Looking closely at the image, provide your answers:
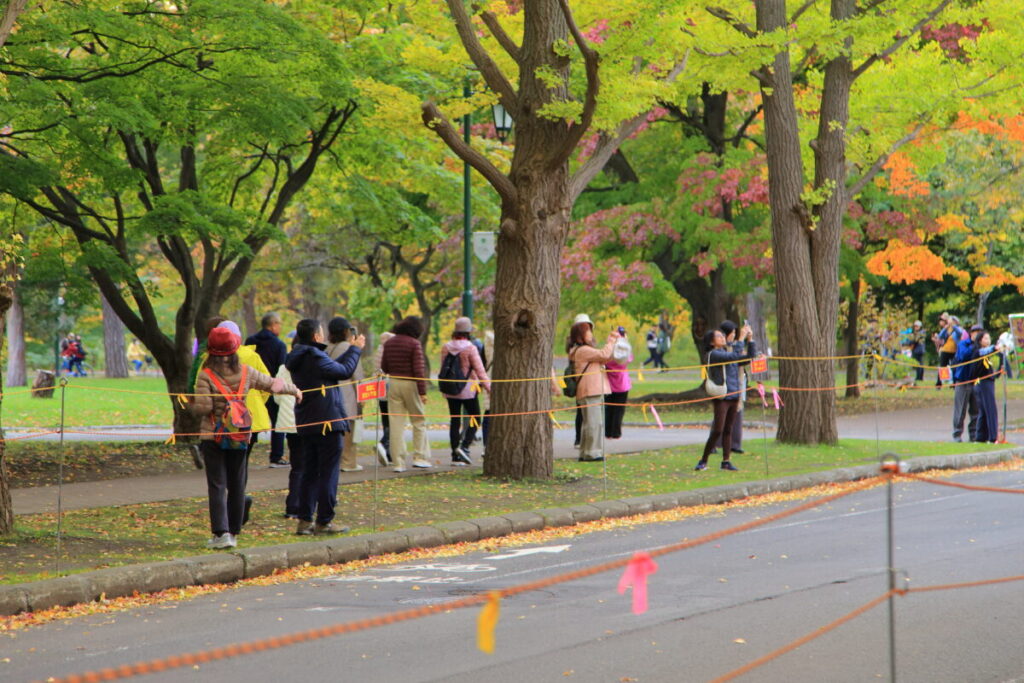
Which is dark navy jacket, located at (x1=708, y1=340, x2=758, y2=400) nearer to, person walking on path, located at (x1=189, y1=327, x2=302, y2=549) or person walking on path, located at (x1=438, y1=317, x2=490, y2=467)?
person walking on path, located at (x1=438, y1=317, x2=490, y2=467)

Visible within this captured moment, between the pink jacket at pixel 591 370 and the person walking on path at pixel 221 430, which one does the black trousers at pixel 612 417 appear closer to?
the pink jacket at pixel 591 370

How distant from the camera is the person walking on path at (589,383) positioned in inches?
697

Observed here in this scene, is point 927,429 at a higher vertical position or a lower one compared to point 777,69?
lower

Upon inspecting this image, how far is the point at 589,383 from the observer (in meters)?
17.8

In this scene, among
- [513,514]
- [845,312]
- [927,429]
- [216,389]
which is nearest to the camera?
[216,389]

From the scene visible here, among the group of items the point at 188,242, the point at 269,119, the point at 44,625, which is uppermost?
the point at 269,119

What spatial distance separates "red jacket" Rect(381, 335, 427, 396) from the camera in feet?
54.1

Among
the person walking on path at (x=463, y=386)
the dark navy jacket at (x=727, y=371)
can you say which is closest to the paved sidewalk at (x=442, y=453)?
the person walking on path at (x=463, y=386)

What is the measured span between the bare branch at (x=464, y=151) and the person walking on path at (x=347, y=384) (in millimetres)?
2495

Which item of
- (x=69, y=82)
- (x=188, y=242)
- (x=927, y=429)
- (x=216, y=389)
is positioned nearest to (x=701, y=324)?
(x=927, y=429)

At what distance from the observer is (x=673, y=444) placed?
21406mm

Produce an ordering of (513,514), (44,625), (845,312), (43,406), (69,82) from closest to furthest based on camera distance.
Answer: (44,625) < (513,514) < (69,82) < (43,406) < (845,312)

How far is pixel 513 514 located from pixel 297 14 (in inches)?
390

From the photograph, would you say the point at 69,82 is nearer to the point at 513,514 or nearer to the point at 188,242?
the point at 188,242
